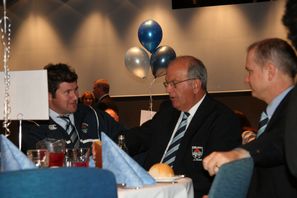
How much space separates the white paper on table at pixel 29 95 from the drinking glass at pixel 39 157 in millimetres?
186

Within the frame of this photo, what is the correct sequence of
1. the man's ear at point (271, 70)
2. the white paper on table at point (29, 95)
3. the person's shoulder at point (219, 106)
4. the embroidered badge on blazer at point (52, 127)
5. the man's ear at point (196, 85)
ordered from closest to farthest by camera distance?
1. the white paper on table at point (29, 95)
2. the man's ear at point (271, 70)
3. the person's shoulder at point (219, 106)
4. the embroidered badge on blazer at point (52, 127)
5. the man's ear at point (196, 85)

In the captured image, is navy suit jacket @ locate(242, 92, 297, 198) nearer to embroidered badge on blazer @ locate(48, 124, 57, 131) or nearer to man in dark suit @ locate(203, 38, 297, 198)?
man in dark suit @ locate(203, 38, 297, 198)

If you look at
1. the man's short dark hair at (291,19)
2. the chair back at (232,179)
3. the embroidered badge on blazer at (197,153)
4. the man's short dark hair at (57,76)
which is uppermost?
the man's short dark hair at (291,19)

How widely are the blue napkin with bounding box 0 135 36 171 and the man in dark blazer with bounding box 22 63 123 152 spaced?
143 centimetres

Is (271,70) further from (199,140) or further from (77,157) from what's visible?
(77,157)

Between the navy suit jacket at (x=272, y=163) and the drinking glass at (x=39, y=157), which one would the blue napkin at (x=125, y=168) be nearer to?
the drinking glass at (x=39, y=157)

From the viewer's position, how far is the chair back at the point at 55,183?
149 cm

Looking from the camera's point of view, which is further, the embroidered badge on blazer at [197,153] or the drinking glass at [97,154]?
the embroidered badge on blazer at [197,153]

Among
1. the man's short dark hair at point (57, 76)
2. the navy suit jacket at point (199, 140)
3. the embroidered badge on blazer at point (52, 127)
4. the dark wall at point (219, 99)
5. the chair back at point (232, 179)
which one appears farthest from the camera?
the dark wall at point (219, 99)

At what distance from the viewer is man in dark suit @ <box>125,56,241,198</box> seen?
3.32 metres

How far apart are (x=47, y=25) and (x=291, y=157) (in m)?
9.46

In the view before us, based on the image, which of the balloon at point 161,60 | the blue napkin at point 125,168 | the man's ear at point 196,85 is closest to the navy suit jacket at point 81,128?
the man's ear at point 196,85

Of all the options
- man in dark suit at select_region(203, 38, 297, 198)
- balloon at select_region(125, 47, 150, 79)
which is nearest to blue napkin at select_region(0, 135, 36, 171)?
man in dark suit at select_region(203, 38, 297, 198)

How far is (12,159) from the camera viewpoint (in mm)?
2113
